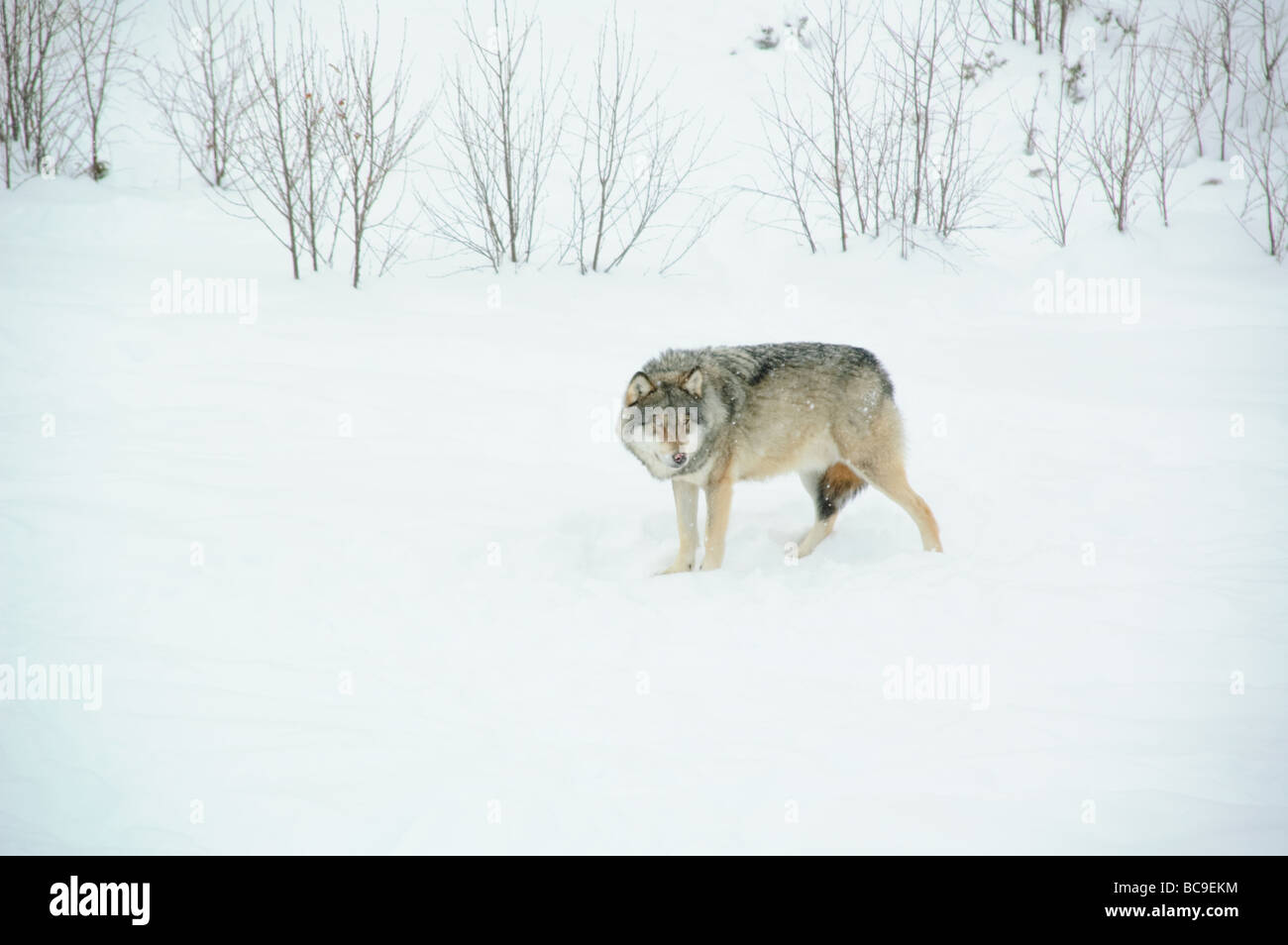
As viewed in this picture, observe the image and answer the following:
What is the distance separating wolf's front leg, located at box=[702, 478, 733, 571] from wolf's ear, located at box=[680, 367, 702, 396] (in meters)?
0.63

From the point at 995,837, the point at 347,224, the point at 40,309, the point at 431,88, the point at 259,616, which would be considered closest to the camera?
the point at 995,837

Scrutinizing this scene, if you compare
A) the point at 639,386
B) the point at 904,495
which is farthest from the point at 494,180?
the point at 904,495

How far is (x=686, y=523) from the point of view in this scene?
5.89 metres

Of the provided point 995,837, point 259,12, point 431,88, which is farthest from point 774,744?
point 259,12

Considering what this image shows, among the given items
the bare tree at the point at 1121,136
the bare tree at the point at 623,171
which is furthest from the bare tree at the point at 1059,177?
the bare tree at the point at 623,171

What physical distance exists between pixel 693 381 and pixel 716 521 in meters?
0.94

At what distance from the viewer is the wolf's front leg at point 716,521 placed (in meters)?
5.71

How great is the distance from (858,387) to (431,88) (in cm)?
1249

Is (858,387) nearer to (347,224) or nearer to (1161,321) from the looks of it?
(1161,321)

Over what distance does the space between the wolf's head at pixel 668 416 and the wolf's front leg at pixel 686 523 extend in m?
0.23

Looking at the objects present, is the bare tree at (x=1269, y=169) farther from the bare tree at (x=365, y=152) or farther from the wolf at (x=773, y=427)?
the bare tree at (x=365, y=152)

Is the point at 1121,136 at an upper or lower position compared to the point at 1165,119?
lower

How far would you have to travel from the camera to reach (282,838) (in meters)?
3.21
